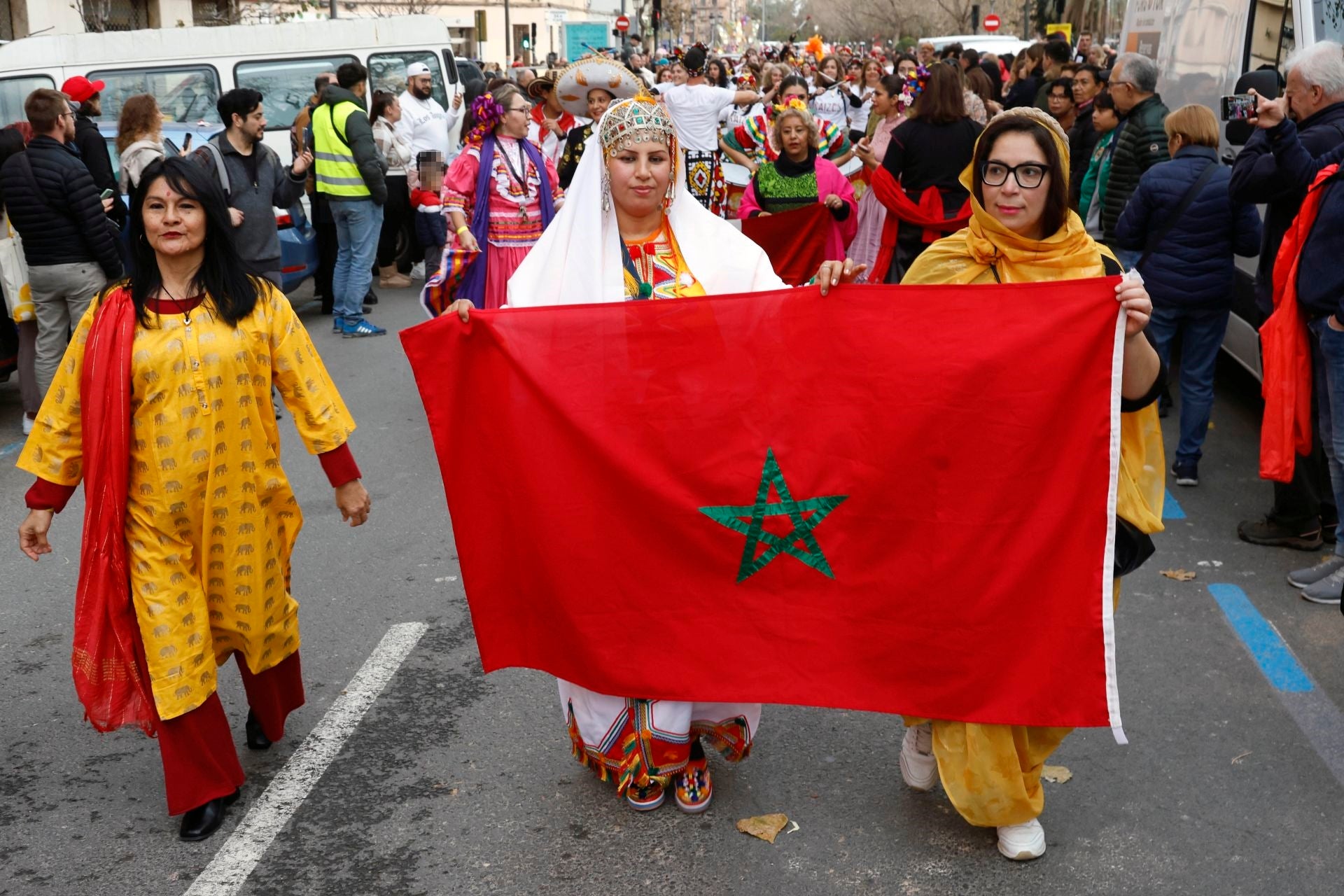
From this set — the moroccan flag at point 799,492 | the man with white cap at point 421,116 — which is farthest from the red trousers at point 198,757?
the man with white cap at point 421,116

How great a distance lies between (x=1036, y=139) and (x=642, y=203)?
1.12 metres

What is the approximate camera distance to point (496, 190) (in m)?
7.67

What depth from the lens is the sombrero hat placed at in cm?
723

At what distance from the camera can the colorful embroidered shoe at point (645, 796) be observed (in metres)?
3.79

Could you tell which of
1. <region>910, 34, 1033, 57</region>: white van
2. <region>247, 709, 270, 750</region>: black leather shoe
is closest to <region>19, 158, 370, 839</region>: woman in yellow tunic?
<region>247, 709, 270, 750</region>: black leather shoe

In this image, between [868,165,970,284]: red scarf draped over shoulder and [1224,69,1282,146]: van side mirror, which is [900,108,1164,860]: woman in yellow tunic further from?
[868,165,970,284]: red scarf draped over shoulder

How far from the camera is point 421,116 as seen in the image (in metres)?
13.5

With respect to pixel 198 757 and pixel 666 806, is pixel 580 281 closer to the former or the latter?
pixel 666 806

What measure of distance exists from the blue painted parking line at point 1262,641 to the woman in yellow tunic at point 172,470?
3293 mm

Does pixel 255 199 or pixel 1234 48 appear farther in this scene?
pixel 255 199

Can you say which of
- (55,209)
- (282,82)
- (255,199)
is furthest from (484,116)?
(282,82)

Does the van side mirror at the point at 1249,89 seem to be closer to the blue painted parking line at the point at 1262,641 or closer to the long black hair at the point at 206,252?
the blue painted parking line at the point at 1262,641

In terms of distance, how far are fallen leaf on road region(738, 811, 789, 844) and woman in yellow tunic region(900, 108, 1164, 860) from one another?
491 millimetres

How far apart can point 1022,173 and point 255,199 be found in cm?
650
